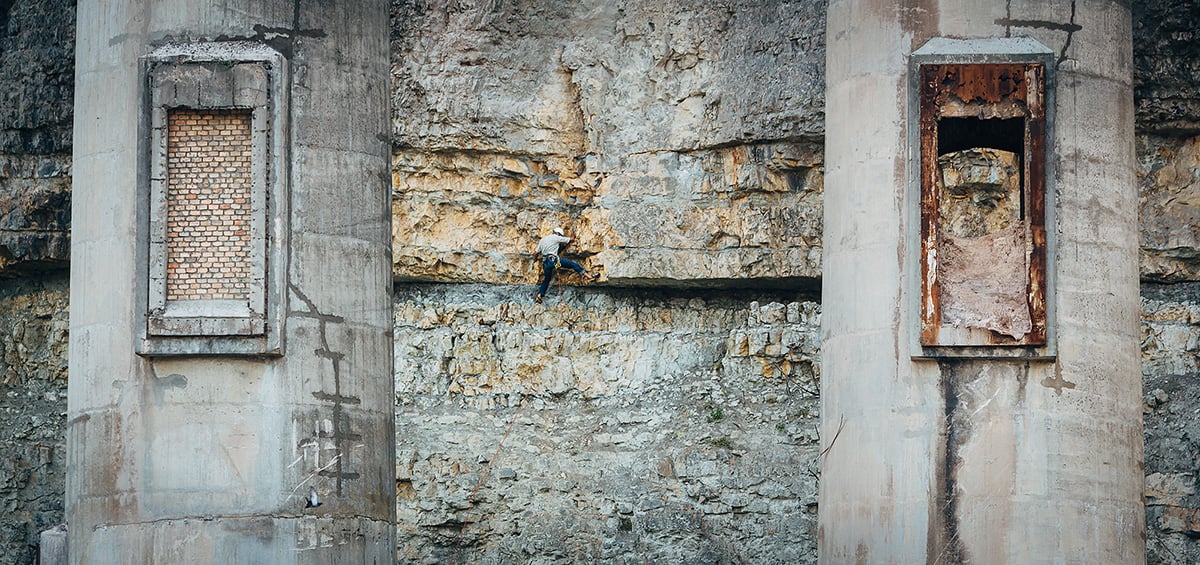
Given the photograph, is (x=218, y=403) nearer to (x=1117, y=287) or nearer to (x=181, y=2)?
(x=181, y=2)

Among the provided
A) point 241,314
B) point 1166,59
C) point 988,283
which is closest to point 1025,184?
point 988,283

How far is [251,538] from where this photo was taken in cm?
1880

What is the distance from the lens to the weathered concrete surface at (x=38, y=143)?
2505cm

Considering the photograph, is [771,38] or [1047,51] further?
[771,38]

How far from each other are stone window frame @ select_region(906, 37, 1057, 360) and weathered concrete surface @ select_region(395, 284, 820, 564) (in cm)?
501

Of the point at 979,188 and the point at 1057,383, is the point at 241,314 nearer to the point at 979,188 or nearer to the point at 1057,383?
the point at 1057,383

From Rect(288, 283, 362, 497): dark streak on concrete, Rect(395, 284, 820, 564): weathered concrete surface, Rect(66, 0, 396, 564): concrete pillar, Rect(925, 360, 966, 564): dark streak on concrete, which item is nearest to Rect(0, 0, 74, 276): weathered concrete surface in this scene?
Rect(395, 284, 820, 564): weathered concrete surface

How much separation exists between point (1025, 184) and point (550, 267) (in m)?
6.95

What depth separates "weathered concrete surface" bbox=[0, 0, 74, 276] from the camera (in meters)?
25.0

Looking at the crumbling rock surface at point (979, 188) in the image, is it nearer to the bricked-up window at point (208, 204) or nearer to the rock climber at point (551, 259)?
the rock climber at point (551, 259)

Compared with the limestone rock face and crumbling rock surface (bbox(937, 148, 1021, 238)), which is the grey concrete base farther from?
the limestone rock face

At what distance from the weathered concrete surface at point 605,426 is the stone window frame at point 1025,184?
5.01 metres

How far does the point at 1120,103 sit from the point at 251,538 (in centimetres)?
883

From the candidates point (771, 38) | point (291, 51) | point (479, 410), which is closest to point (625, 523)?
point (479, 410)
